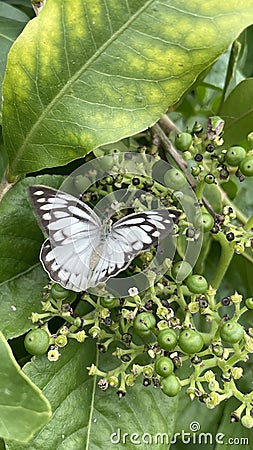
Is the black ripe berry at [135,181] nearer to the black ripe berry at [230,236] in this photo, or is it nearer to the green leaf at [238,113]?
the black ripe berry at [230,236]

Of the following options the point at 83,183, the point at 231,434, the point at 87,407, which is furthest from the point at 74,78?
the point at 231,434

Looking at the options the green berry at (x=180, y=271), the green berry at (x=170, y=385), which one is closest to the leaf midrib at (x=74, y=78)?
the green berry at (x=180, y=271)

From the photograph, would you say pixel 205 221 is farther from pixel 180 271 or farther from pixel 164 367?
pixel 164 367

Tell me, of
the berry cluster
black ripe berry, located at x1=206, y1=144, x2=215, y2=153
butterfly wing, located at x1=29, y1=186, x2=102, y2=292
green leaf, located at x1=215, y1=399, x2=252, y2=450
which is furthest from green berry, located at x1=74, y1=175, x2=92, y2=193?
green leaf, located at x1=215, y1=399, x2=252, y2=450

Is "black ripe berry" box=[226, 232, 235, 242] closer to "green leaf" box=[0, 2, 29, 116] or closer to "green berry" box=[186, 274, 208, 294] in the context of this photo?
"green berry" box=[186, 274, 208, 294]

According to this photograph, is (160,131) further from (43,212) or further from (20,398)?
(20,398)
